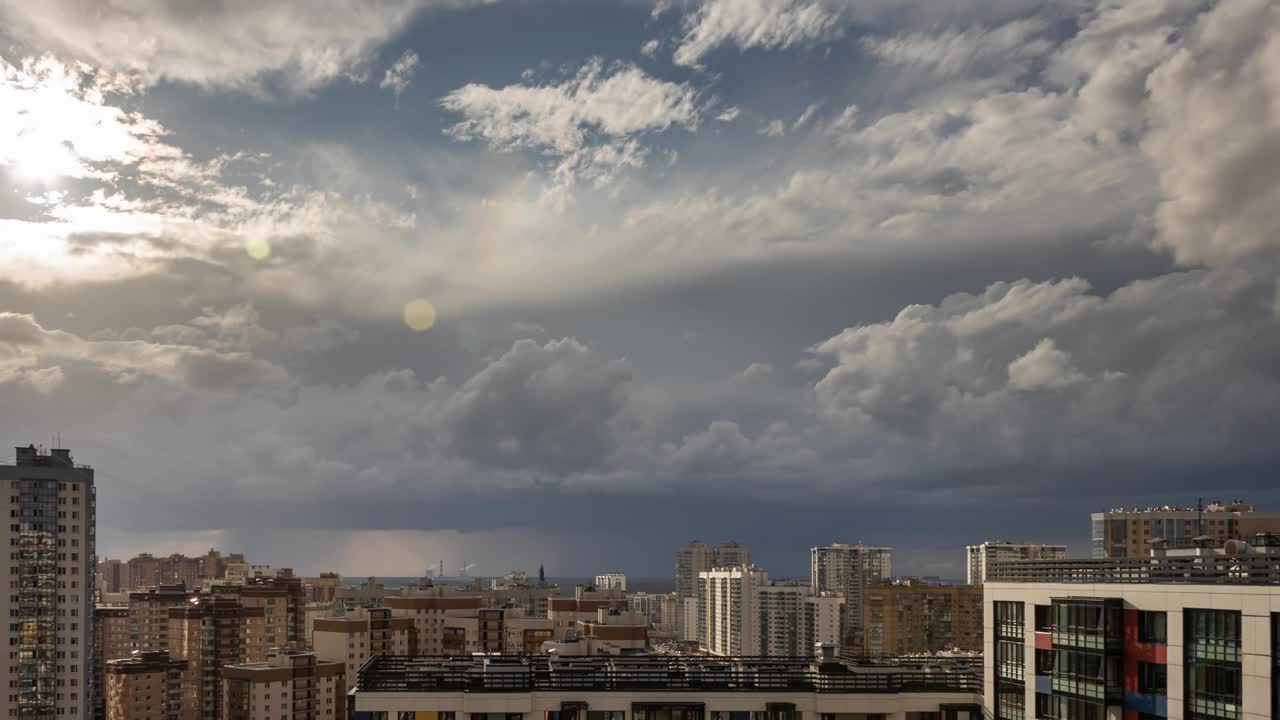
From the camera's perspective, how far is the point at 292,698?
92.0 metres

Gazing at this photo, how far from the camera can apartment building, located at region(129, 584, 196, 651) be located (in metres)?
127

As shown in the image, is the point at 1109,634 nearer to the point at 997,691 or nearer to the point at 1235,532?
the point at 997,691

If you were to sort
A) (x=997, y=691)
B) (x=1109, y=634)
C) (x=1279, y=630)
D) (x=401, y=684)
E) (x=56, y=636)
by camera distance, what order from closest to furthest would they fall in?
1. (x=1279, y=630)
2. (x=1109, y=634)
3. (x=997, y=691)
4. (x=401, y=684)
5. (x=56, y=636)

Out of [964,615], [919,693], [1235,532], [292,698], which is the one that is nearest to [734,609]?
[964,615]

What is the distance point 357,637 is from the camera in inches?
4220

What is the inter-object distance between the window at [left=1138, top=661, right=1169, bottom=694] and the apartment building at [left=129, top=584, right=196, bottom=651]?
115m

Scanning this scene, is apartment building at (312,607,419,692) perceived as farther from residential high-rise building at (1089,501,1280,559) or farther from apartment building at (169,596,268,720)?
residential high-rise building at (1089,501,1280,559)

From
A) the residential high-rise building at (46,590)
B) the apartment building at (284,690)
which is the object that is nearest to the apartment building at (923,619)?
the apartment building at (284,690)

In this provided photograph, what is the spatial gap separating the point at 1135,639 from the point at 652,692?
677 inches

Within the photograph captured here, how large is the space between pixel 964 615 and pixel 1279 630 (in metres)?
116

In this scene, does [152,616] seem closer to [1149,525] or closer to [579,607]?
[579,607]

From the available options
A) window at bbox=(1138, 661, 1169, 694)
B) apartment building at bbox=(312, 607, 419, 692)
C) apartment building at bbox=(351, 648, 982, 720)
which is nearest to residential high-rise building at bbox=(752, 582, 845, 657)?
apartment building at bbox=(312, 607, 419, 692)

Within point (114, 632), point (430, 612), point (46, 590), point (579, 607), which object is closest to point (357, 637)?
point (430, 612)

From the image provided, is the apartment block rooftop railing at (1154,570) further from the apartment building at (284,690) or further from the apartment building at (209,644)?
the apartment building at (209,644)
